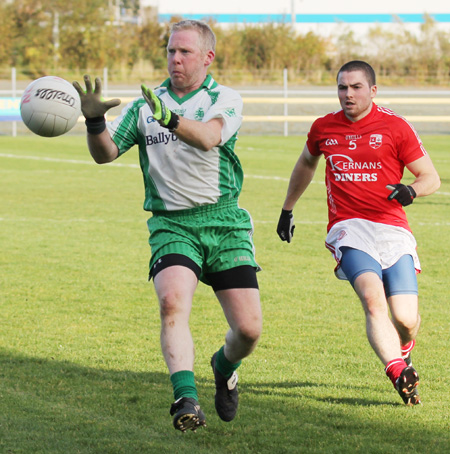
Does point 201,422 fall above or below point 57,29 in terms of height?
below

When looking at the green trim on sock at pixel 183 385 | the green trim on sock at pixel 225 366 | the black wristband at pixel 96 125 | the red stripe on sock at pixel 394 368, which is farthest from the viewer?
the green trim on sock at pixel 225 366

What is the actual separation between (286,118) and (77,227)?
17707 millimetres

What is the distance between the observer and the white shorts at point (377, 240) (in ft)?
20.1

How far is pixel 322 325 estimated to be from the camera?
794 centimetres

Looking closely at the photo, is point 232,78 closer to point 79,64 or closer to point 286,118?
point 79,64

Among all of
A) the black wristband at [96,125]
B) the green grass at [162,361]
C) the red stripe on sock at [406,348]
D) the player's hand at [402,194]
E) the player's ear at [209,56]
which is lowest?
the green grass at [162,361]

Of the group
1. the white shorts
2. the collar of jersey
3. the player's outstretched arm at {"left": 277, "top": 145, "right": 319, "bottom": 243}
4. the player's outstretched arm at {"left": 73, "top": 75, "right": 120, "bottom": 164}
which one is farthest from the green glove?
the player's outstretched arm at {"left": 277, "top": 145, "right": 319, "bottom": 243}

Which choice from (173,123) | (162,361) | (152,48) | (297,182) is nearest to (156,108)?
(173,123)

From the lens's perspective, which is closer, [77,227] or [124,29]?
[77,227]

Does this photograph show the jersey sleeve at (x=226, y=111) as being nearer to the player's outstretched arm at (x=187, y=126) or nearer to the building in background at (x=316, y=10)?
the player's outstretched arm at (x=187, y=126)

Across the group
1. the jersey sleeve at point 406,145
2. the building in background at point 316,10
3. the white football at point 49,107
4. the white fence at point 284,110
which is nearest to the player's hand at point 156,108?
the white football at point 49,107

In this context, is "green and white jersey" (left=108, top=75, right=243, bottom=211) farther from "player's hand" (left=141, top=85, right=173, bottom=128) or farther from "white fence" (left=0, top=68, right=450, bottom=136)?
"white fence" (left=0, top=68, right=450, bottom=136)

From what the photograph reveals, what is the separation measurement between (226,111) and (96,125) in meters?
0.75

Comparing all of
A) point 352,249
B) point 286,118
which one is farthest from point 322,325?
point 286,118
